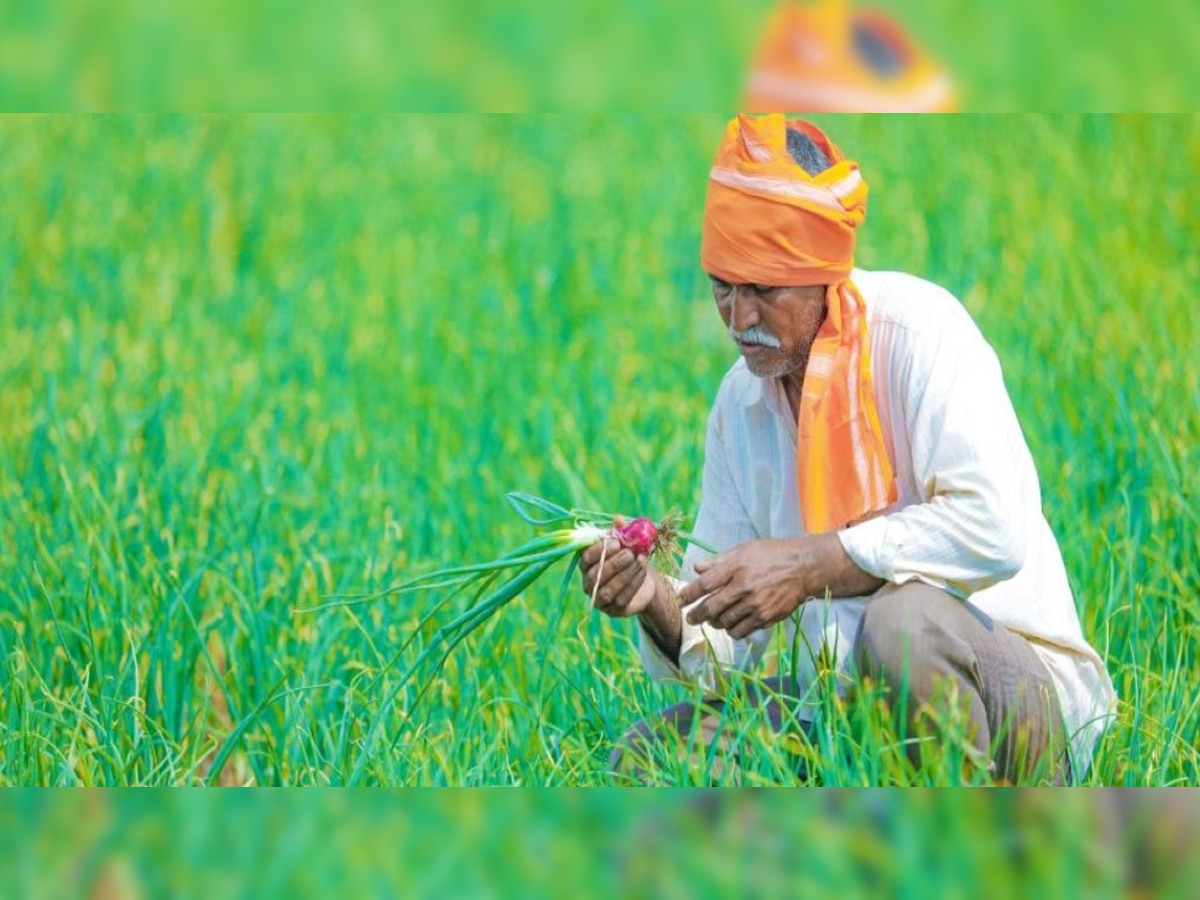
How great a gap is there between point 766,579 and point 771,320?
47cm

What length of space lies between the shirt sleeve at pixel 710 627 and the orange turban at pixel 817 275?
209 mm

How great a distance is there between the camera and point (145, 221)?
6.17 m

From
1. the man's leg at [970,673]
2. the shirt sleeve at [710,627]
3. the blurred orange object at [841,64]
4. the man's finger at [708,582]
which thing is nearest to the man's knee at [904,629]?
the man's leg at [970,673]

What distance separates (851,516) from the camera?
337cm

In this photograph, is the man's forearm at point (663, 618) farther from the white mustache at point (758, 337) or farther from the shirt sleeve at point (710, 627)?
the white mustache at point (758, 337)

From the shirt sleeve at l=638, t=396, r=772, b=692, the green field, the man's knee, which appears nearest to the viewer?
the man's knee

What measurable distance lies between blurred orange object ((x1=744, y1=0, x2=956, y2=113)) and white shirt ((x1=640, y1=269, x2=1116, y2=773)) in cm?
104

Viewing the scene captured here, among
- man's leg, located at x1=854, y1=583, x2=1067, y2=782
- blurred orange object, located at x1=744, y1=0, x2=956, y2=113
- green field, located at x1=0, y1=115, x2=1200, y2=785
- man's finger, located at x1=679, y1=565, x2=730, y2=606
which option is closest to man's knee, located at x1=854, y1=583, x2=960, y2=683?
man's leg, located at x1=854, y1=583, x2=1067, y2=782

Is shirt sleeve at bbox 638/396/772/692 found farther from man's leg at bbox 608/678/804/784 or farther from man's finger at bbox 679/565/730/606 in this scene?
man's finger at bbox 679/565/730/606

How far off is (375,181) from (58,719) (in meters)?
3.30

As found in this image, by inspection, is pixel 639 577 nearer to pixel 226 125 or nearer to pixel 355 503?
pixel 355 503

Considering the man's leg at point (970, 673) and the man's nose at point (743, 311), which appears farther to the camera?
the man's nose at point (743, 311)

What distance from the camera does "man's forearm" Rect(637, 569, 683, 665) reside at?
3.39 meters

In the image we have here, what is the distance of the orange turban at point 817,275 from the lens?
3.34 meters
